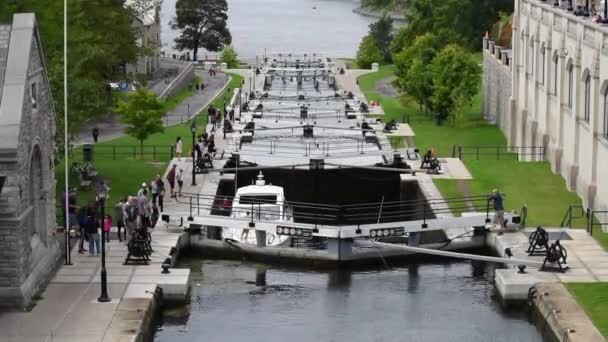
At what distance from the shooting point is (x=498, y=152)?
7425 cm

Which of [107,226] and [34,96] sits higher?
[34,96]

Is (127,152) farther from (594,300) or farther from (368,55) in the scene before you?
(368,55)

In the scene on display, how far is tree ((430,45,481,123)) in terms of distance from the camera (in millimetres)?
90469

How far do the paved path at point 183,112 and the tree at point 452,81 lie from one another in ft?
50.2

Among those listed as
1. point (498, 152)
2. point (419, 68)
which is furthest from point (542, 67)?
point (419, 68)

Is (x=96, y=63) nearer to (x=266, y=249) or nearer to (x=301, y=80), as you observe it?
(x=266, y=249)

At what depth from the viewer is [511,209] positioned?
5606 centimetres

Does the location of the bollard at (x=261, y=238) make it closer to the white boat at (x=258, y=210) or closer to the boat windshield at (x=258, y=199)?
the white boat at (x=258, y=210)

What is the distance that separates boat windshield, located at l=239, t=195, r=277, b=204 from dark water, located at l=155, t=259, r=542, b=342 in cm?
467

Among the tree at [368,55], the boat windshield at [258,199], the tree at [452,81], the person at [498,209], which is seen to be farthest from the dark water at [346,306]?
the tree at [368,55]

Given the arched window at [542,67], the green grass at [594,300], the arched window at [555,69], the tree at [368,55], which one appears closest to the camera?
the green grass at [594,300]

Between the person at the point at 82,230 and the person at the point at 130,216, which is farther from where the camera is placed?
the person at the point at 130,216

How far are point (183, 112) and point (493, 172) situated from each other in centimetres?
3784

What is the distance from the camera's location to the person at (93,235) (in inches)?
1858
